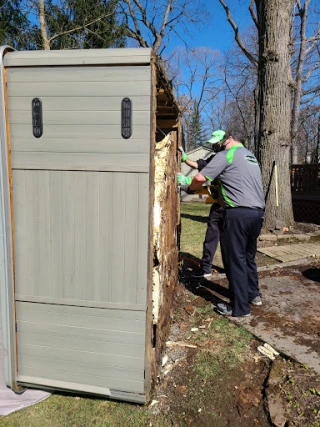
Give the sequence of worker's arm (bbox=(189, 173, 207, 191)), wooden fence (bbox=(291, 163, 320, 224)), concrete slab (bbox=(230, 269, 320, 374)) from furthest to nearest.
Result: 1. wooden fence (bbox=(291, 163, 320, 224))
2. worker's arm (bbox=(189, 173, 207, 191))
3. concrete slab (bbox=(230, 269, 320, 374))

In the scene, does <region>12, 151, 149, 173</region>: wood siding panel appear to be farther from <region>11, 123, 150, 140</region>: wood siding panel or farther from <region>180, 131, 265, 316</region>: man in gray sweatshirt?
<region>180, 131, 265, 316</region>: man in gray sweatshirt

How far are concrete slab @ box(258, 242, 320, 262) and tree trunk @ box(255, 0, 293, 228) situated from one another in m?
0.97

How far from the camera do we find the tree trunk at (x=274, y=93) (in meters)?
7.38

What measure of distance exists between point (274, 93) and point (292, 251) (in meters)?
3.69

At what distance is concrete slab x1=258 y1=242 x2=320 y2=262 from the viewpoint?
19.5 ft

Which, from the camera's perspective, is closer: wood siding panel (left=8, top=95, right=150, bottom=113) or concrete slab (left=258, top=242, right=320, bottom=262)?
wood siding panel (left=8, top=95, right=150, bottom=113)

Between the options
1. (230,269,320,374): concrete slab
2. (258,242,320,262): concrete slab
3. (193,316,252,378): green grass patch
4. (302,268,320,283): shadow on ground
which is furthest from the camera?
(258,242,320,262): concrete slab

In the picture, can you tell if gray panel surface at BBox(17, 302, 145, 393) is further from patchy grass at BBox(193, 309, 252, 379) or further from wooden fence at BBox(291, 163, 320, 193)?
wooden fence at BBox(291, 163, 320, 193)

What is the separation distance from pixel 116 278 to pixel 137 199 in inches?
21.7

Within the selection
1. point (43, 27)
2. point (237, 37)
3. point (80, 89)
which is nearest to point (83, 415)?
point (80, 89)

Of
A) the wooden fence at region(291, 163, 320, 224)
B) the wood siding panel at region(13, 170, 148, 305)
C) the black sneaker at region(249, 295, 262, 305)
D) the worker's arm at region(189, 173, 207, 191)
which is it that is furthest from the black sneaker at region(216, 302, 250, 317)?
the wooden fence at region(291, 163, 320, 224)

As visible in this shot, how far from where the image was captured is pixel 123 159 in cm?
203

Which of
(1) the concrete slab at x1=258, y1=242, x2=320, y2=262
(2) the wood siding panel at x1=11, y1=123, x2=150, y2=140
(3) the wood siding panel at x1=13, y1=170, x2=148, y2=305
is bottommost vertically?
(1) the concrete slab at x1=258, y1=242, x2=320, y2=262

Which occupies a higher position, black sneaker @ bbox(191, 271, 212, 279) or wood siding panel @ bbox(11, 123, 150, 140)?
wood siding panel @ bbox(11, 123, 150, 140)
